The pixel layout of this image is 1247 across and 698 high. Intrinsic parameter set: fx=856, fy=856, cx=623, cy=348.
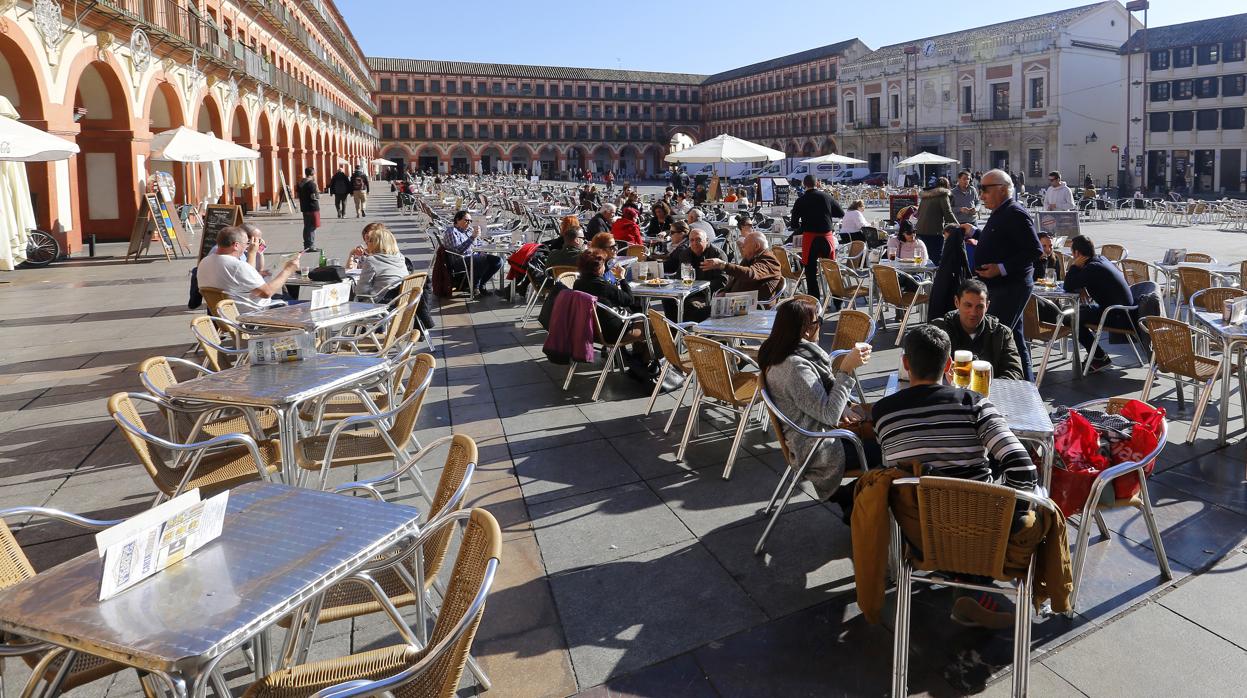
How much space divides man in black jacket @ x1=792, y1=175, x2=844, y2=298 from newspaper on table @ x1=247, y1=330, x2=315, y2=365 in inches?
223

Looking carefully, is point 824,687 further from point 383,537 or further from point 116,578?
point 116,578

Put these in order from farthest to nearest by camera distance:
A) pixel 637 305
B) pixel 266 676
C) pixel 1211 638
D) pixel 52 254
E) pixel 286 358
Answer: pixel 52 254 < pixel 637 305 < pixel 286 358 < pixel 1211 638 < pixel 266 676

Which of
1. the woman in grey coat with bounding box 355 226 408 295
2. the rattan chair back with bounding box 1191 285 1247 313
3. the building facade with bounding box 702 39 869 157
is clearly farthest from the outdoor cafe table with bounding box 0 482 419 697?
the building facade with bounding box 702 39 869 157

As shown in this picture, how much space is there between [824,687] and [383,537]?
Answer: 1352 millimetres

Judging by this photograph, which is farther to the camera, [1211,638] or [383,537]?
[1211,638]

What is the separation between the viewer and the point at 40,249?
12.8 m

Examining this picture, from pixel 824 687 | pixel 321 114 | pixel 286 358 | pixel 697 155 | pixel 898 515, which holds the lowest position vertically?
pixel 824 687

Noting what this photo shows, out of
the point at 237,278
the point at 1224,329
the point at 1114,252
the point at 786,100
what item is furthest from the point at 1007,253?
the point at 786,100

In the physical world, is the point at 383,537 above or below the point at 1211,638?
above

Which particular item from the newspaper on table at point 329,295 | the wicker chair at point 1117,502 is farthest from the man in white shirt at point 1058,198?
the newspaper on table at point 329,295

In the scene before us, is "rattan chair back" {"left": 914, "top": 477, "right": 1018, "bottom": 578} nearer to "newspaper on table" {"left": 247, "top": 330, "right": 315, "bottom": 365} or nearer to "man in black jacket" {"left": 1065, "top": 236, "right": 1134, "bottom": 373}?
"newspaper on table" {"left": 247, "top": 330, "right": 315, "bottom": 365}

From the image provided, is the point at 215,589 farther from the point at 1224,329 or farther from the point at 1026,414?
the point at 1224,329

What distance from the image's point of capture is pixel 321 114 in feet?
123

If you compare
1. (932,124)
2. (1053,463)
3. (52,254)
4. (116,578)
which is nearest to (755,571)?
(1053,463)
